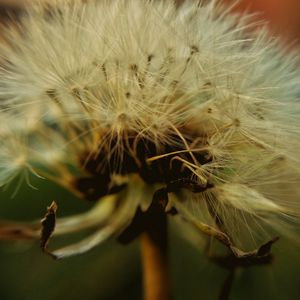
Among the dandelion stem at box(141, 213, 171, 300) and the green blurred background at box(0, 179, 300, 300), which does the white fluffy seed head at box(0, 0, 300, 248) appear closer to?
the dandelion stem at box(141, 213, 171, 300)

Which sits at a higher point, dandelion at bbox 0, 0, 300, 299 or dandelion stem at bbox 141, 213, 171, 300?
dandelion at bbox 0, 0, 300, 299

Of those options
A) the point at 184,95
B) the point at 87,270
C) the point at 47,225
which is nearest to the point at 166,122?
the point at 184,95

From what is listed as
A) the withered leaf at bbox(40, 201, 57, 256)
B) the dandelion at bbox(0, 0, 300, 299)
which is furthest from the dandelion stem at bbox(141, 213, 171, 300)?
the withered leaf at bbox(40, 201, 57, 256)

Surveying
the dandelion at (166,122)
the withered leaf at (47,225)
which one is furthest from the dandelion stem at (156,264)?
the withered leaf at (47,225)

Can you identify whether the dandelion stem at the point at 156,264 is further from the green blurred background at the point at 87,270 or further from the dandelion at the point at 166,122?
the green blurred background at the point at 87,270

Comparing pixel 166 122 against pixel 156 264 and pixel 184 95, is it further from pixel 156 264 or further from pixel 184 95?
pixel 156 264

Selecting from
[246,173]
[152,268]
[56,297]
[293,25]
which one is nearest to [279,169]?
[246,173]

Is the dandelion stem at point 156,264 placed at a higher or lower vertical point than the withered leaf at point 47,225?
lower
